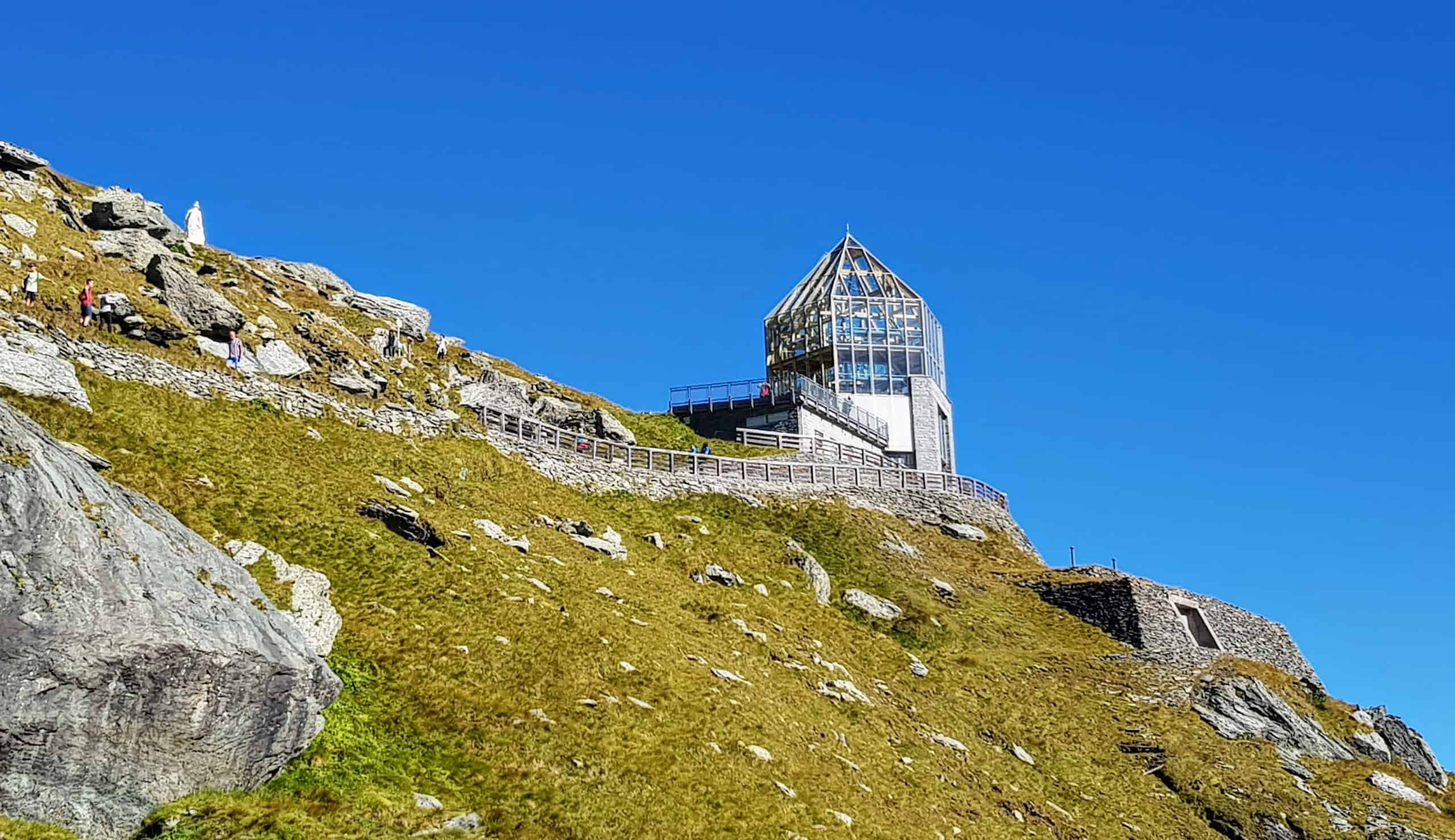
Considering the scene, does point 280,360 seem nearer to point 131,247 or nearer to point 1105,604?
point 131,247

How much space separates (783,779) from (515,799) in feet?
25.1

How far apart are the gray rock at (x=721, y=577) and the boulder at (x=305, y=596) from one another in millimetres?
17209

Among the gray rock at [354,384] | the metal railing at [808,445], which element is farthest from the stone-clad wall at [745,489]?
the metal railing at [808,445]

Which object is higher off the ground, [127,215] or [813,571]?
[127,215]

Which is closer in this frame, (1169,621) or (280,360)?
(280,360)

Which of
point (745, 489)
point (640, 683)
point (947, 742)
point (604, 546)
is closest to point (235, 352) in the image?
point (604, 546)

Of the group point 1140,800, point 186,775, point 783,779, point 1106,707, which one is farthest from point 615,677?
point 1106,707

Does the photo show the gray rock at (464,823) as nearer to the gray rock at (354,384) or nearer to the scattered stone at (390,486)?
the scattered stone at (390,486)

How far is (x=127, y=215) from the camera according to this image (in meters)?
53.5

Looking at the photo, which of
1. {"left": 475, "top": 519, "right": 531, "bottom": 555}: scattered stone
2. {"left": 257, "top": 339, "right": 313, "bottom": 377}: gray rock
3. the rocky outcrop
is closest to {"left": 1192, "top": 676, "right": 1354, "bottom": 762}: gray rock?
{"left": 475, "top": 519, "right": 531, "bottom": 555}: scattered stone

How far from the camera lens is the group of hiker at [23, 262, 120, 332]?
136 ft

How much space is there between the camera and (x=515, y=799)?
26.9 m

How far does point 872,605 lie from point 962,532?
45.1 ft

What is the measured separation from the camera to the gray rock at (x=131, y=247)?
49312mm
